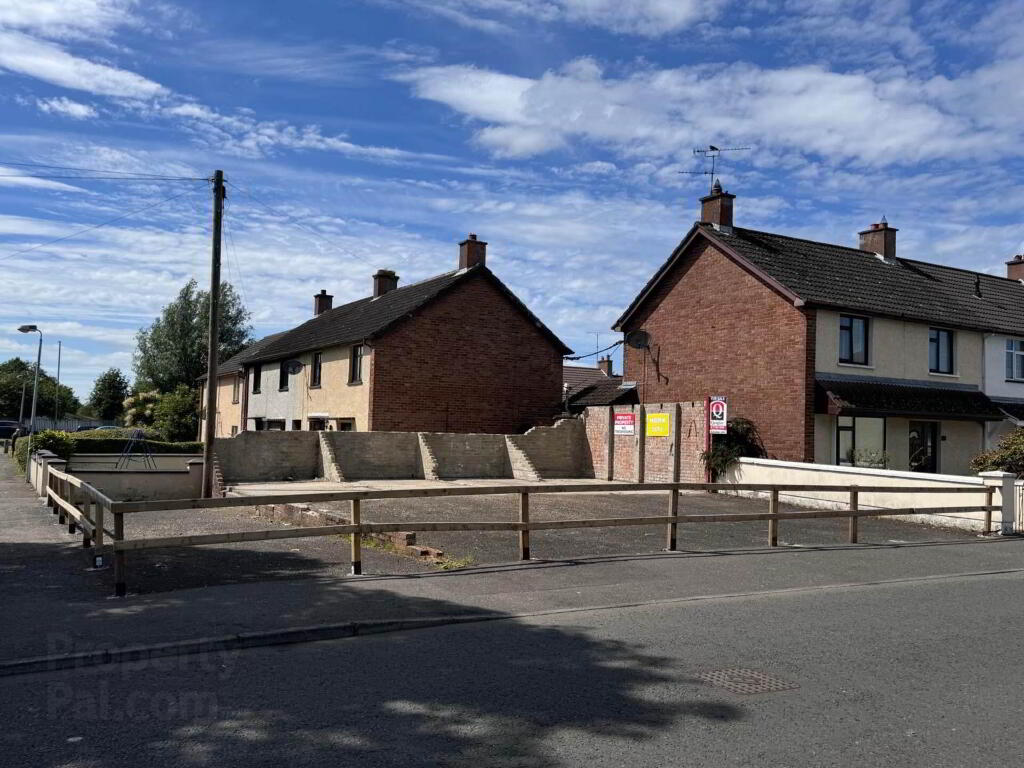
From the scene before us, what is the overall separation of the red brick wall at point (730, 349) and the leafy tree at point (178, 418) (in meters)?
29.8

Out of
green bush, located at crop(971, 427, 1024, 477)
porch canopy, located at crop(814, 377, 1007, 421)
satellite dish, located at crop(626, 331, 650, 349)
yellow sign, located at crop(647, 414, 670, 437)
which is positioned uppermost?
satellite dish, located at crop(626, 331, 650, 349)

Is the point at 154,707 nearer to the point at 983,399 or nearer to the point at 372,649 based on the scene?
the point at 372,649

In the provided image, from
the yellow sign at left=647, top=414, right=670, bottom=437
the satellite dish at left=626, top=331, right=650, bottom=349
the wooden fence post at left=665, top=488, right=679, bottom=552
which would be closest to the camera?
the wooden fence post at left=665, top=488, right=679, bottom=552

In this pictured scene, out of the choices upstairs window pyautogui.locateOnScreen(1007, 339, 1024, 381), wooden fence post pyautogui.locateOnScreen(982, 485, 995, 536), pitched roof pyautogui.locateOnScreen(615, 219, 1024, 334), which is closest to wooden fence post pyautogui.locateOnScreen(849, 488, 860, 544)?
wooden fence post pyautogui.locateOnScreen(982, 485, 995, 536)

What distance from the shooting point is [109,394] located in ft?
303

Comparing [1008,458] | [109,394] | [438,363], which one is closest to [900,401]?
[1008,458]

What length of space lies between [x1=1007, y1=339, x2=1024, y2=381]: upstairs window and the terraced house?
54 millimetres

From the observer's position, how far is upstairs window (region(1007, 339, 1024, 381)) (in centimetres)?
2902

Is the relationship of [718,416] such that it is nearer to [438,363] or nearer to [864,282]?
[864,282]

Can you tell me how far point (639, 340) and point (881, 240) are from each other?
348 inches

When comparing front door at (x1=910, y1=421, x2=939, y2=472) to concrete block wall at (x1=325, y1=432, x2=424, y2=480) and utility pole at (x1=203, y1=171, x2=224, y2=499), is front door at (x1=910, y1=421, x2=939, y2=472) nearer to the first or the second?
concrete block wall at (x1=325, y1=432, x2=424, y2=480)

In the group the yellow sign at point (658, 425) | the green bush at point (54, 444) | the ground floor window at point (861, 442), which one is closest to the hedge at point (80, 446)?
the green bush at point (54, 444)

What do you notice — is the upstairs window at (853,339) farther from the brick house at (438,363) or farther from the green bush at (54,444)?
the green bush at (54,444)

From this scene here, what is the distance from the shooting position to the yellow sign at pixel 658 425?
2623 centimetres
